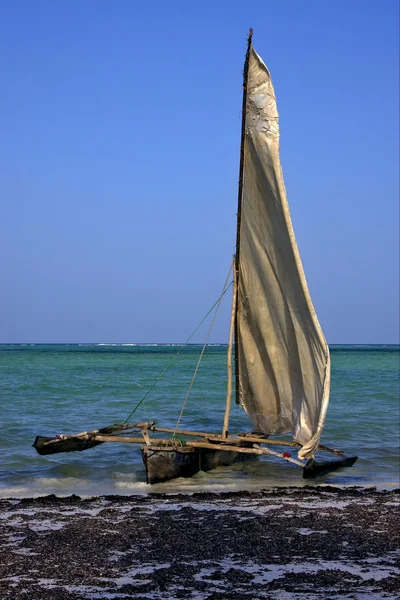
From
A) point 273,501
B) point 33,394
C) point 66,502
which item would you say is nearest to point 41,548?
point 66,502

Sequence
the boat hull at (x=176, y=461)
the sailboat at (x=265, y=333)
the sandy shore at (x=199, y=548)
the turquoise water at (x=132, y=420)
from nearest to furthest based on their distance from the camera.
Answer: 1. the sandy shore at (x=199, y=548)
2. the boat hull at (x=176, y=461)
3. the sailboat at (x=265, y=333)
4. the turquoise water at (x=132, y=420)

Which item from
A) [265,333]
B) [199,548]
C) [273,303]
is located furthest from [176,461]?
[199,548]

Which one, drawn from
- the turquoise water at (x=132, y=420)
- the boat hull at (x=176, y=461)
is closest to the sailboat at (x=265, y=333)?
the boat hull at (x=176, y=461)

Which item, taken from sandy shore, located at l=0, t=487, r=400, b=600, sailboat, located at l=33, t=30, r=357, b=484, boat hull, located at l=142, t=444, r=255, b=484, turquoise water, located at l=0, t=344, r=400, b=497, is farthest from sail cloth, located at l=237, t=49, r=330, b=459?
sandy shore, located at l=0, t=487, r=400, b=600

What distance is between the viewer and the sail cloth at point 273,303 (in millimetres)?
13930

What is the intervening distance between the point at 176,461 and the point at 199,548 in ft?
18.2

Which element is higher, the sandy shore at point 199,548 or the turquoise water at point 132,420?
the sandy shore at point 199,548

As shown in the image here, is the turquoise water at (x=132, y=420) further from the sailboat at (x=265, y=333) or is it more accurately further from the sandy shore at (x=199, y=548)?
the sandy shore at (x=199, y=548)

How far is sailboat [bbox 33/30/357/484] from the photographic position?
13898 millimetres

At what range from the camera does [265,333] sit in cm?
1502

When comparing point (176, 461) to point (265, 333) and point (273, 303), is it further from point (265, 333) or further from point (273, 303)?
point (273, 303)

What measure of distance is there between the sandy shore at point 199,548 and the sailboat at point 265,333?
2.27 m

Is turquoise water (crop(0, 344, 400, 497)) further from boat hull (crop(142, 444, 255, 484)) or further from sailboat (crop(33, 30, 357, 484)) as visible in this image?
sailboat (crop(33, 30, 357, 484))

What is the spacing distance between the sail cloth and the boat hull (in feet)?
4.58
